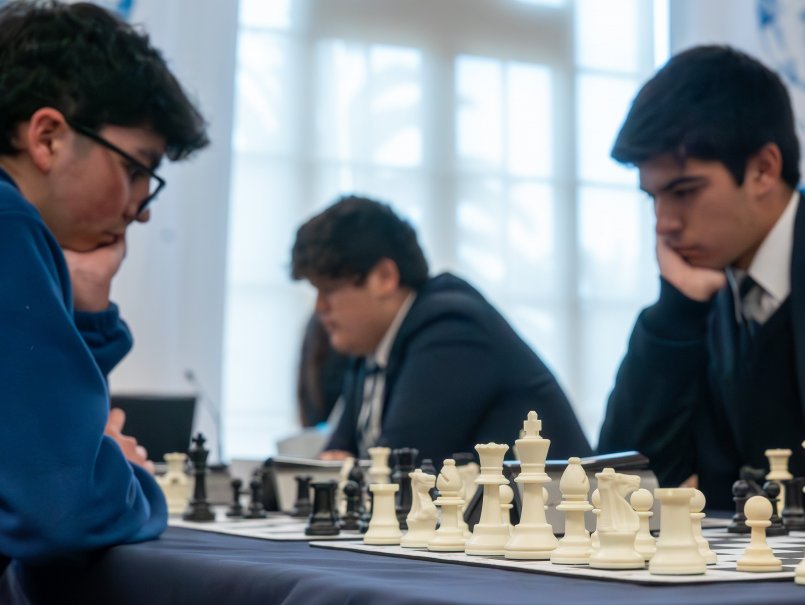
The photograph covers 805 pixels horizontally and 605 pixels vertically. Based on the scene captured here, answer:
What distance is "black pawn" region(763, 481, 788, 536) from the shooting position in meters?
1.30

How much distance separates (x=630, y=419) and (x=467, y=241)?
354 centimetres

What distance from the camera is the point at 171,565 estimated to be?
1133mm

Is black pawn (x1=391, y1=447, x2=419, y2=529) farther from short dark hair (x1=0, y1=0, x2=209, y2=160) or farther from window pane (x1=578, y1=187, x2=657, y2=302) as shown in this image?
window pane (x1=578, y1=187, x2=657, y2=302)

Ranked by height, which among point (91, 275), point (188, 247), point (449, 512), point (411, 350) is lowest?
point (449, 512)

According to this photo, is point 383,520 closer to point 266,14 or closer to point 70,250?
point 70,250

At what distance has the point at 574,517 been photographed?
0.99m

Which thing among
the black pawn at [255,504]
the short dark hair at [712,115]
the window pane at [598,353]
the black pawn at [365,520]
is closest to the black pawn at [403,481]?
the black pawn at [365,520]

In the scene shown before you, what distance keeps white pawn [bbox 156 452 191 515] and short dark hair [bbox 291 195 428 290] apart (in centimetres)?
87

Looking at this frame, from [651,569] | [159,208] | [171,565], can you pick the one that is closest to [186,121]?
[171,565]

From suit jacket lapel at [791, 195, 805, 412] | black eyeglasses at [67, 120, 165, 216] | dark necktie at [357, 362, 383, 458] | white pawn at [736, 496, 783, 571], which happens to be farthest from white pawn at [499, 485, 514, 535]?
dark necktie at [357, 362, 383, 458]

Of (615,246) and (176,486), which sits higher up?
(615,246)

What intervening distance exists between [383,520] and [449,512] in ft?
0.39

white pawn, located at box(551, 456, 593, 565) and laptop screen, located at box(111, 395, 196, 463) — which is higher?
white pawn, located at box(551, 456, 593, 565)

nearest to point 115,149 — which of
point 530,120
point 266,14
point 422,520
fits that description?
point 422,520
